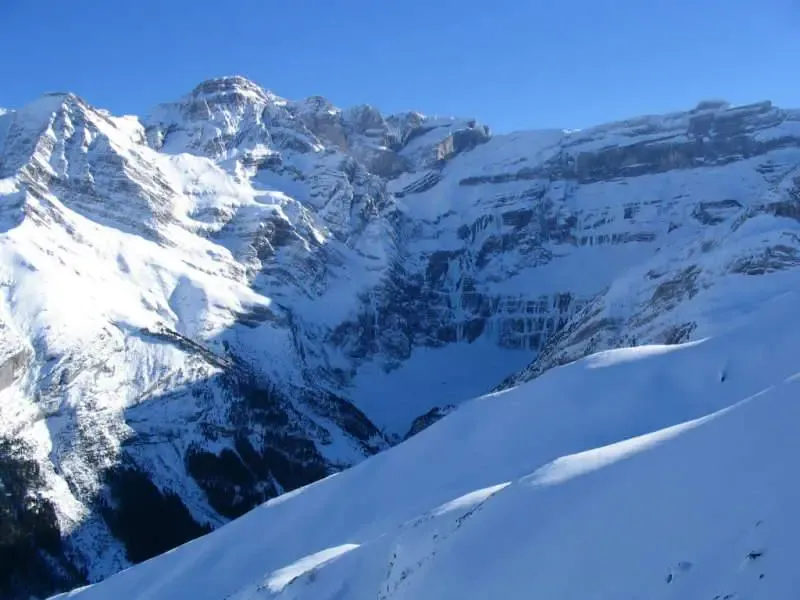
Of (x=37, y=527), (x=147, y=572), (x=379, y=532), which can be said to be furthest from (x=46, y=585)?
(x=379, y=532)

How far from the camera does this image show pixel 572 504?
29.1m

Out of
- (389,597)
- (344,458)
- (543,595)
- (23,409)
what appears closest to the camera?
(543,595)

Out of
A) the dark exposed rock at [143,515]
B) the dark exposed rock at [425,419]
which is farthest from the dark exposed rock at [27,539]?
the dark exposed rock at [425,419]

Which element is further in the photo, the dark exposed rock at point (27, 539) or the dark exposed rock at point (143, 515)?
the dark exposed rock at point (143, 515)

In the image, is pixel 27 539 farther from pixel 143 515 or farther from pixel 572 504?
pixel 572 504

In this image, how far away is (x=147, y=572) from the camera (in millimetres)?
64875

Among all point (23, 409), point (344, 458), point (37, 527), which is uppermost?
point (23, 409)

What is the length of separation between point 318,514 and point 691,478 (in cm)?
3426

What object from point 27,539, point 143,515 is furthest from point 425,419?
point 27,539

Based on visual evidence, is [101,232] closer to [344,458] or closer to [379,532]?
[344,458]

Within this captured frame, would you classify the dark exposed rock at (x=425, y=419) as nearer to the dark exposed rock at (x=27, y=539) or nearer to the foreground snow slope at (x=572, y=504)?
the dark exposed rock at (x=27, y=539)

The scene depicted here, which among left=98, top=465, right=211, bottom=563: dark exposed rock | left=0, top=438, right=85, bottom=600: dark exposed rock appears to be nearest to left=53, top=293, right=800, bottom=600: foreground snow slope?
left=0, top=438, right=85, bottom=600: dark exposed rock

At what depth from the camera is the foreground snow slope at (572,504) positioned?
2372cm

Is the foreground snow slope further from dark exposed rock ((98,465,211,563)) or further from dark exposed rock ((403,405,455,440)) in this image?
dark exposed rock ((403,405,455,440))
